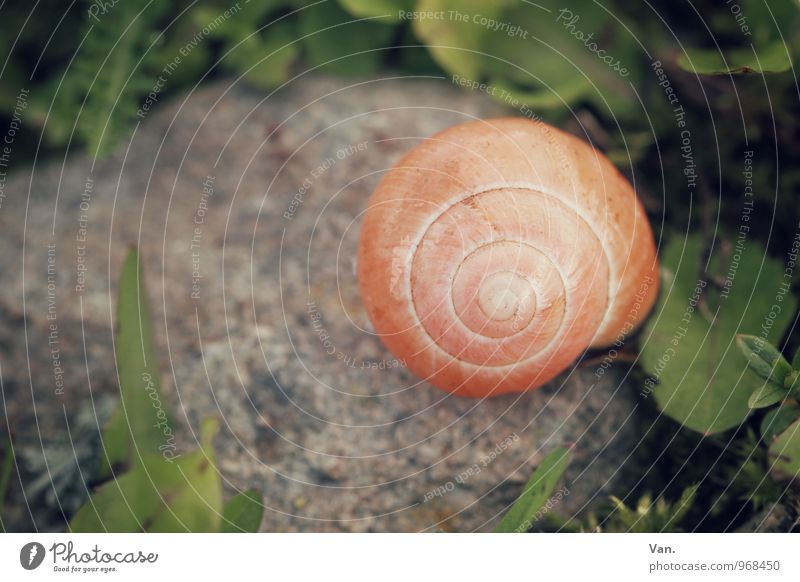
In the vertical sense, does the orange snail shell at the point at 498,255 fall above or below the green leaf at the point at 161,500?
above

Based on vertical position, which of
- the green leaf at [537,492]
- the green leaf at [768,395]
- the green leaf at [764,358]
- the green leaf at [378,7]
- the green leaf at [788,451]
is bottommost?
the green leaf at [537,492]

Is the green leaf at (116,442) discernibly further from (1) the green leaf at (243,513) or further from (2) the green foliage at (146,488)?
(1) the green leaf at (243,513)

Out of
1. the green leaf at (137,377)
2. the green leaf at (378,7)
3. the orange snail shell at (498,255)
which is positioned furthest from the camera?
the green leaf at (378,7)

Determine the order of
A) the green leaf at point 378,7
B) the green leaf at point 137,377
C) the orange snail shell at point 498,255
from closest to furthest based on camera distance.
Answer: the orange snail shell at point 498,255 < the green leaf at point 137,377 < the green leaf at point 378,7

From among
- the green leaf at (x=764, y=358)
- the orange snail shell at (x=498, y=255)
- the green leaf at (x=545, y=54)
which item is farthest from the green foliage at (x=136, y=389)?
the green leaf at (x=764, y=358)

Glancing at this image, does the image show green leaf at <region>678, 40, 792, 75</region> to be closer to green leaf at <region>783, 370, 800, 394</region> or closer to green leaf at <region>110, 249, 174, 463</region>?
green leaf at <region>783, 370, 800, 394</region>
